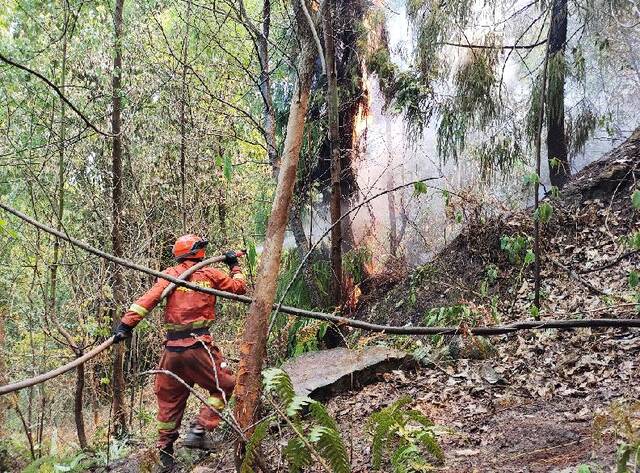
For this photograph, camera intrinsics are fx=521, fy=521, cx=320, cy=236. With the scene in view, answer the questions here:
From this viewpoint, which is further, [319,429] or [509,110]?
[509,110]

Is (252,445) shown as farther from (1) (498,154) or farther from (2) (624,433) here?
(1) (498,154)

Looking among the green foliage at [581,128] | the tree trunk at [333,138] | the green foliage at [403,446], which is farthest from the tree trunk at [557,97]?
the green foliage at [403,446]

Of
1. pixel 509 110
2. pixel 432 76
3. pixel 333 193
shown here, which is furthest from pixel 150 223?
pixel 509 110

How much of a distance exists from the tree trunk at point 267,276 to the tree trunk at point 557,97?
5.10 m

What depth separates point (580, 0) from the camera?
7.40 m

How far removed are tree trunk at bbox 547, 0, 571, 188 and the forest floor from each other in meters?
0.38

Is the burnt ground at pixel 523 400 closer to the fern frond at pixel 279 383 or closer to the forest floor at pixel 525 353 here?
the forest floor at pixel 525 353

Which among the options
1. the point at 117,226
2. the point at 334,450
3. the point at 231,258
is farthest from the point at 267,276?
the point at 117,226

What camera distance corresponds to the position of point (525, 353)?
18.7 ft

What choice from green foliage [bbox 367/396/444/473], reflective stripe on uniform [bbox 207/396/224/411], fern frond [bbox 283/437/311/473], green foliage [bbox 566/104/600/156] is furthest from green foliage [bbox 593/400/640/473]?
green foliage [bbox 566/104/600/156]

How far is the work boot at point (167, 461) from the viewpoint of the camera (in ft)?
17.1

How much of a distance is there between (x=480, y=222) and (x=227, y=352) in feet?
15.3

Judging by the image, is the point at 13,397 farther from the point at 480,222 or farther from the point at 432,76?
the point at 432,76

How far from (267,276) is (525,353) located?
408 cm
